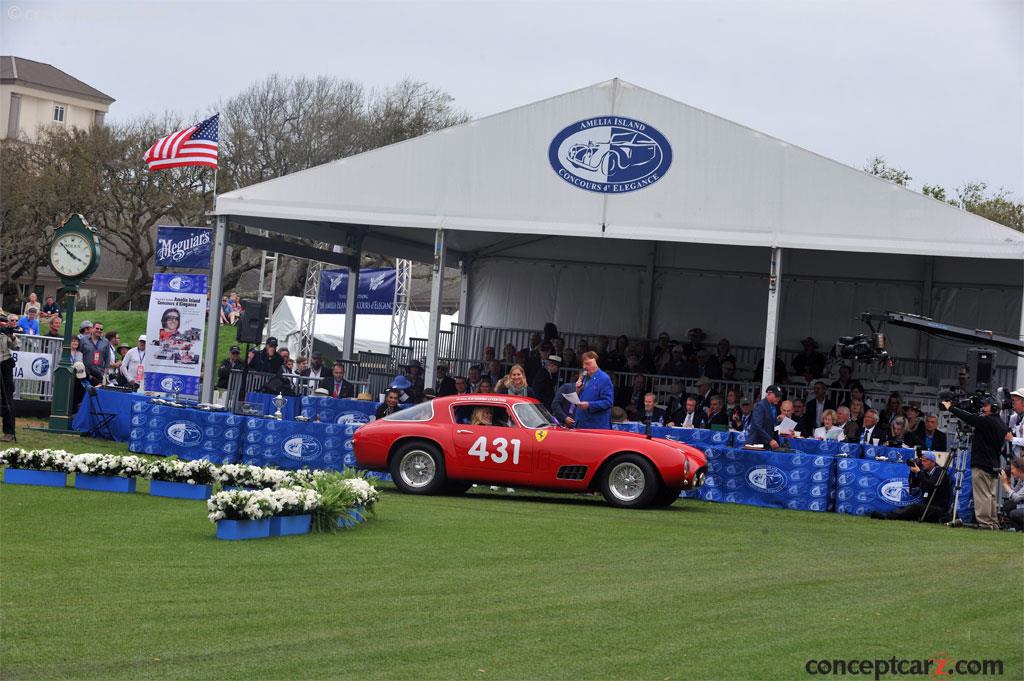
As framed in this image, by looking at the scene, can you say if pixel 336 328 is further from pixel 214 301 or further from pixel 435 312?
pixel 435 312

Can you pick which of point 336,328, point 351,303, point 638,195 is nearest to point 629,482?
point 638,195

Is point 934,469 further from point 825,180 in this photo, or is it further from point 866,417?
point 825,180

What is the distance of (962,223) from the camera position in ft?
69.7

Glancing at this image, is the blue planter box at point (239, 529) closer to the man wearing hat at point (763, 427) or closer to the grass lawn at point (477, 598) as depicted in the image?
the grass lawn at point (477, 598)

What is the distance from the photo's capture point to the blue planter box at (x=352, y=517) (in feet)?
43.4

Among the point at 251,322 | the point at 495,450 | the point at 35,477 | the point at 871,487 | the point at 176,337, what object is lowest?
the point at 35,477

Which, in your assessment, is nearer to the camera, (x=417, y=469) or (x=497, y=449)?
(x=497, y=449)

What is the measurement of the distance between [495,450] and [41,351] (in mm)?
14014

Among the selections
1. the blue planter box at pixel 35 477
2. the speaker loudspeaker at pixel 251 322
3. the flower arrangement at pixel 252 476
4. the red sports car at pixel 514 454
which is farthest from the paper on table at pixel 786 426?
the blue planter box at pixel 35 477

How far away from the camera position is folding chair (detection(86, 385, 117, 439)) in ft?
78.4

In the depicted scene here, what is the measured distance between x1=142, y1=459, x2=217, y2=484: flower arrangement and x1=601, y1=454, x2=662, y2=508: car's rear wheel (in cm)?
506

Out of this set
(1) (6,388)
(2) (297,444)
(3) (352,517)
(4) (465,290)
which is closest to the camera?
(3) (352,517)

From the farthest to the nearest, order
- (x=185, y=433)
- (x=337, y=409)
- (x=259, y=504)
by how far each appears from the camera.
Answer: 1. (x=337, y=409)
2. (x=185, y=433)
3. (x=259, y=504)

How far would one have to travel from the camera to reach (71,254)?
2366 centimetres
